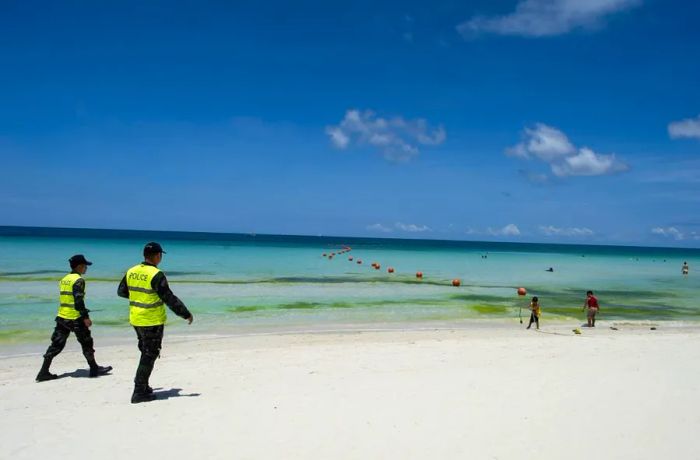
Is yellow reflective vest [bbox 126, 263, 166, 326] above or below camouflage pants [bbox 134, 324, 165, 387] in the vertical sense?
above

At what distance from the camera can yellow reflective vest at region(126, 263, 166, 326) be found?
21.3 ft

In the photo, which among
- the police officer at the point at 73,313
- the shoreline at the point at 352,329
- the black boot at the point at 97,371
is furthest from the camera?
the shoreline at the point at 352,329

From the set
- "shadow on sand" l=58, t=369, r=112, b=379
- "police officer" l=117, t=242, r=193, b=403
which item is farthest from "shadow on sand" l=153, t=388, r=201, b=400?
"shadow on sand" l=58, t=369, r=112, b=379

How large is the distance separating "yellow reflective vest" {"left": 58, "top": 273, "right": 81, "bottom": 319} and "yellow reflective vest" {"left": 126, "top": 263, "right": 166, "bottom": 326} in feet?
6.71

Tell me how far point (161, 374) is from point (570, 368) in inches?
278

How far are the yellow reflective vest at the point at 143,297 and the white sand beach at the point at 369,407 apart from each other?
116 centimetres

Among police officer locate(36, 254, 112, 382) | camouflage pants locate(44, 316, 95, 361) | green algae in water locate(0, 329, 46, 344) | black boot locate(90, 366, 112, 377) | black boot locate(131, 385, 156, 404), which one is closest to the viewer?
black boot locate(131, 385, 156, 404)

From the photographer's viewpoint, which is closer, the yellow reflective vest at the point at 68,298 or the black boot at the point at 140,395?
the black boot at the point at 140,395

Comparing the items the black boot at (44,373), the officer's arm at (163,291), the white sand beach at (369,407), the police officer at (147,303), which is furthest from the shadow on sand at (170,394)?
the black boot at (44,373)

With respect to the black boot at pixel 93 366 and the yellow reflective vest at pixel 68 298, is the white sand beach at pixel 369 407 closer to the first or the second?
the black boot at pixel 93 366

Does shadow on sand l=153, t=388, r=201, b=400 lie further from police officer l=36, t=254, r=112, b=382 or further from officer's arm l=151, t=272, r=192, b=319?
police officer l=36, t=254, r=112, b=382

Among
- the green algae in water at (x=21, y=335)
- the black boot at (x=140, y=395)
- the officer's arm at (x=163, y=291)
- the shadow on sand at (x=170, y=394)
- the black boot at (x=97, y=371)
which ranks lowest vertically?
the green algae in water at (x=21, y=335)

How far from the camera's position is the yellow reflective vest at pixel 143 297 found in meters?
6.48

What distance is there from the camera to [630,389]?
24.2 ft
